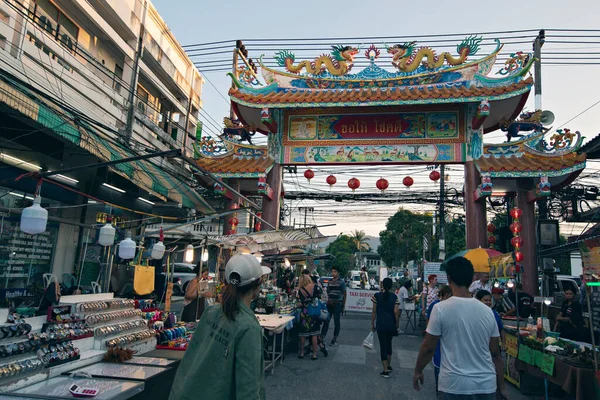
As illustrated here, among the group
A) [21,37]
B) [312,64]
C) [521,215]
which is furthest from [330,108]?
[21,37]

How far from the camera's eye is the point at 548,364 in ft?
18.0

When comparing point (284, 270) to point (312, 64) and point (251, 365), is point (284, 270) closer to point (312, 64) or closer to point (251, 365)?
point (312, 64)

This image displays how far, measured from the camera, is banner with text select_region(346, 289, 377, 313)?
15.9 metres

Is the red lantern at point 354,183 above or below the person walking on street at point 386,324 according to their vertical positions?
above

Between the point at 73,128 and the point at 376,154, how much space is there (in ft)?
27.5

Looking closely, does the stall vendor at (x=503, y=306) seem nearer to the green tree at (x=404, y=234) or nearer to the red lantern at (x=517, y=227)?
the red lantern at (x=517, y=227)

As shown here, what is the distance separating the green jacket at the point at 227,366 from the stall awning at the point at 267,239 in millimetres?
6224

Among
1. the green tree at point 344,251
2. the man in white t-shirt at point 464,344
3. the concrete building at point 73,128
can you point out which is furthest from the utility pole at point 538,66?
the green tree at point 344,251

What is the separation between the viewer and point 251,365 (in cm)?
230

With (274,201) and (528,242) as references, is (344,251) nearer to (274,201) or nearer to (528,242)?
(274,201)

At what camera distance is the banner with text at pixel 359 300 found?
52.3 ft

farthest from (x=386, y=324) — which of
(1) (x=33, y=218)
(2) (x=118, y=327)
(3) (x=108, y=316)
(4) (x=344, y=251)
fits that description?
(4) (x=344, y=251)

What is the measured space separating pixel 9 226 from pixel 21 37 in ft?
16.0

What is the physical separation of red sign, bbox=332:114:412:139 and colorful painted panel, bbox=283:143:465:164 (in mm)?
437
